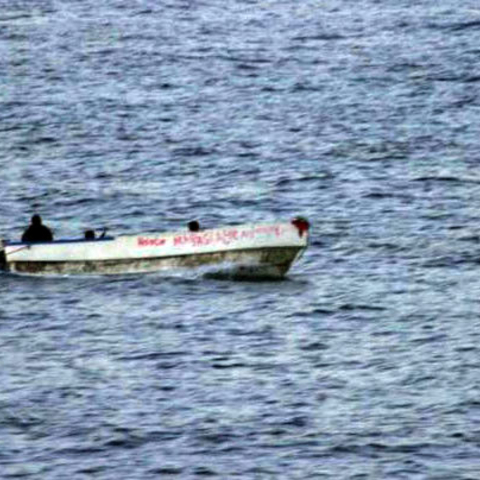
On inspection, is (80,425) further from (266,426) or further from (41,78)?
(41,78)

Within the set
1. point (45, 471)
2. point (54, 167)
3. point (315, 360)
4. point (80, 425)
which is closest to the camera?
point (45, 471)

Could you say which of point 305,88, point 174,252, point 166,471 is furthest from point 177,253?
point 305,88

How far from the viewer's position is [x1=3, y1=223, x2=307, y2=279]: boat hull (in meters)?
77.9

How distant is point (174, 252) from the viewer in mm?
78688

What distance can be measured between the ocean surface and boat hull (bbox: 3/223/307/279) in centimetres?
53

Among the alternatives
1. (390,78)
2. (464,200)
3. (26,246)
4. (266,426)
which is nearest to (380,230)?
(464,200)

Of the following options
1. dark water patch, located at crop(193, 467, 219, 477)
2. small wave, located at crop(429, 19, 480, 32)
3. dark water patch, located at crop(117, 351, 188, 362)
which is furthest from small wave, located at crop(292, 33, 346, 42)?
dark water patch, located at crop(193, 467, 219, 477)

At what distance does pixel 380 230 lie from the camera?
90312mm

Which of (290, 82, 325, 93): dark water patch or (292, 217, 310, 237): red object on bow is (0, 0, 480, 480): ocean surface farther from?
(292, 217, 310, 237): red object on bow

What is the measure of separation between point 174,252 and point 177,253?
0.10 meters

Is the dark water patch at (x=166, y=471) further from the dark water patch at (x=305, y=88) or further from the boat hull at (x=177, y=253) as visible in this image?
the dark water patch at (x=305, y=88)

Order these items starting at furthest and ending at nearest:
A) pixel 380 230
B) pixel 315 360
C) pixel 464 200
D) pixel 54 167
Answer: pixel 54 167 < pixel 464 200 < pixel 380 230 < pixel 315 360

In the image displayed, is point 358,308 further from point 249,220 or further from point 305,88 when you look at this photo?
point 305,88

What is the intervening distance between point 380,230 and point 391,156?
1993 centimetres
